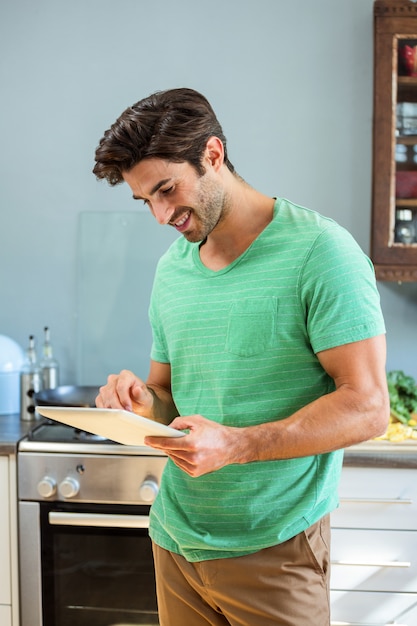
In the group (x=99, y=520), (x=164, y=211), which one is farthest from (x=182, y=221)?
(x=99, y=520)

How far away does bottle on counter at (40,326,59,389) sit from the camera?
2609 mm

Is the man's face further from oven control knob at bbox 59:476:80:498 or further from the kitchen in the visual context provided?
the kitchen

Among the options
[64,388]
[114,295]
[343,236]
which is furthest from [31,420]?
[343,236]

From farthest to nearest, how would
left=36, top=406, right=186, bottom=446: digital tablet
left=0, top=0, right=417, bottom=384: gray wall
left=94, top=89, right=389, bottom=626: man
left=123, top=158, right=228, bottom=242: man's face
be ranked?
left=0, top=0, right=417, bottom=384: gray wall < left=123, top=158, right=228, bottom=242: man's face < left=94, top=89, right=389, bottom=626: man < left=36, top=406, right=186, bottom=446: digital tablet

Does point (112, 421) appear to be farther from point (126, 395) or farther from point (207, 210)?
point (207, 210)

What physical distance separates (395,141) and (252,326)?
1343 mm

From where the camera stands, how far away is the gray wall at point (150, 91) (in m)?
2.60

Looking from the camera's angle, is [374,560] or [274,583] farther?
[374,560]

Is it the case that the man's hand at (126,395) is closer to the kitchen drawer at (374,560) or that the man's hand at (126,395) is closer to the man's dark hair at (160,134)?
the man's dark hair at (160,134)

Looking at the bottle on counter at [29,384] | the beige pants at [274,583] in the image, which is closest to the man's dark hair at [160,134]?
the beige pants at [274,583]

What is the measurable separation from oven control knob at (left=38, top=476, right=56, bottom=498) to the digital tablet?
0.97m

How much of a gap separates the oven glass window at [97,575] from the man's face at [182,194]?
1.09 meters

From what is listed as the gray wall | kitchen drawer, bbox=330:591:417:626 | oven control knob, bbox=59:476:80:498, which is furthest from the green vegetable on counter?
oven control knob, bbox=59:476:80:498

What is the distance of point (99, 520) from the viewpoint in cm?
212
